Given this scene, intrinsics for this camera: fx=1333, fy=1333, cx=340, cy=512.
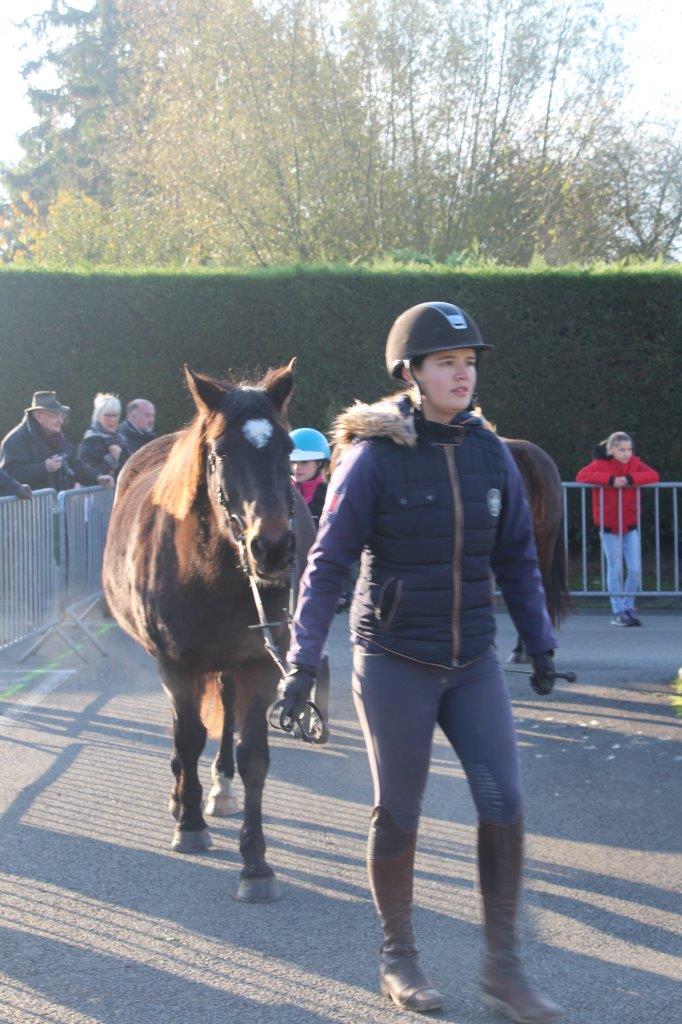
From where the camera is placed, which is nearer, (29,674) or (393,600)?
(393,600)

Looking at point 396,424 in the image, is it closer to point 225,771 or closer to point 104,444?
point 225,771

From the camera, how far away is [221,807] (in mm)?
6484

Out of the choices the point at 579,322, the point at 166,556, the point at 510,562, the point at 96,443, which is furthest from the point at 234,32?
the point at 510,562

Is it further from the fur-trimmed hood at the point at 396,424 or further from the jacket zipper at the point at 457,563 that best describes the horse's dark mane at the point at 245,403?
the jacket zipper at the point at 457,563

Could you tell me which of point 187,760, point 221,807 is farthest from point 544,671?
point 221,807

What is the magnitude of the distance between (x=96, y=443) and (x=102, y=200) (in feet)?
113

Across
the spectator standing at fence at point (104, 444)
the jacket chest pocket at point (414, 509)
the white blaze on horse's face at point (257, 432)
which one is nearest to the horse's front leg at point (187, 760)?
the white blaze on horse's face at point (257, 432)

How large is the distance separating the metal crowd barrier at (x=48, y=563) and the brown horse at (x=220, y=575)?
4.05 meters

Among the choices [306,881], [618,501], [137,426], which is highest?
[137,426]

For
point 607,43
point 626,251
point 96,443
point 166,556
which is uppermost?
point 607,43

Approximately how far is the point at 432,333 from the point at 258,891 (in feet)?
7.79

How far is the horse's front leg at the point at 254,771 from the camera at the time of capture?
515 centimetres

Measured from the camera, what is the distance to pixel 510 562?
4168 millimetres

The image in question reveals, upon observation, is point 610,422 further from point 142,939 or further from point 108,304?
point 142,939
